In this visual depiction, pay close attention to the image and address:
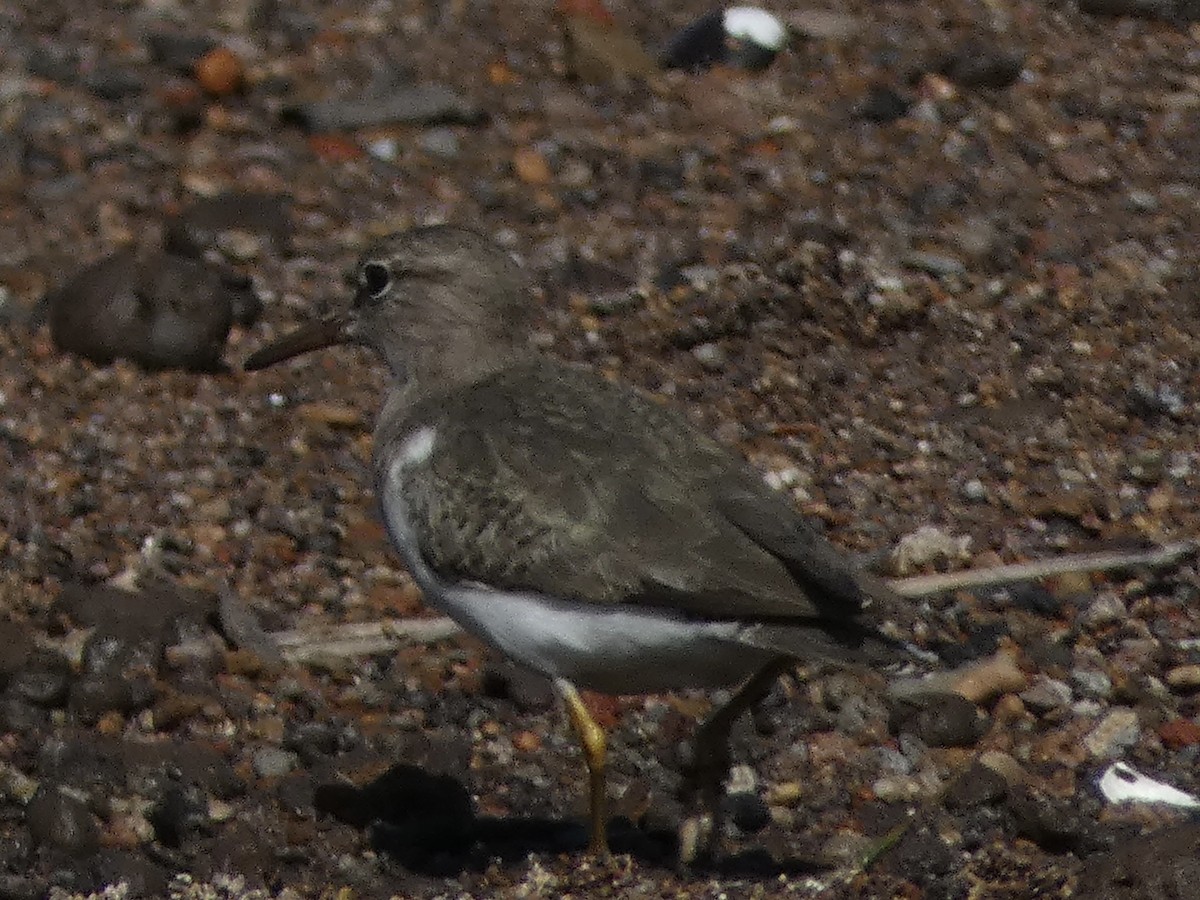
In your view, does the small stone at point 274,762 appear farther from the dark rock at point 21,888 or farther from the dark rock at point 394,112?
the dark rock at point 394,112

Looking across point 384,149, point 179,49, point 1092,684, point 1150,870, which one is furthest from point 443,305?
point 179,49

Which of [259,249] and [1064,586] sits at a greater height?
[1064,586]

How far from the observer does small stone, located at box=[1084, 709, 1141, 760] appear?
5.96m

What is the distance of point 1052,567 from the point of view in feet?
21.6

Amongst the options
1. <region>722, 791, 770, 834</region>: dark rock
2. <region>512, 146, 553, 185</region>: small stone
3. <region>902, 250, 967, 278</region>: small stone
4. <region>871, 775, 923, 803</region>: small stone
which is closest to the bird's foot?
<region>722, 791, 770, 834</region>: dark rock

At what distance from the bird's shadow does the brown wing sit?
0.66 m

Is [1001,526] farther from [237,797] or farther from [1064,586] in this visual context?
[237,797]

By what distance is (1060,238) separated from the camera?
8203 millimetres

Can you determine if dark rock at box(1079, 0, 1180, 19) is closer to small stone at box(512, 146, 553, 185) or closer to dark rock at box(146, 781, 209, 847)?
small stone at box(512, 146, 553, 185)

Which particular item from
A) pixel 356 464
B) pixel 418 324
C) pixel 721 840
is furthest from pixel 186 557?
pixel 721 840

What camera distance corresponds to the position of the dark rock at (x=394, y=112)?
913 centimetres

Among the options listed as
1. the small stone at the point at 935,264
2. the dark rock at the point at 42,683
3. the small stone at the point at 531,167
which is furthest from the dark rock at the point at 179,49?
the dark rock at the point at 42,683

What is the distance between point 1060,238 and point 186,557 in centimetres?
330

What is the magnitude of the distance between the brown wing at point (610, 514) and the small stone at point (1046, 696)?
1.04 metres
